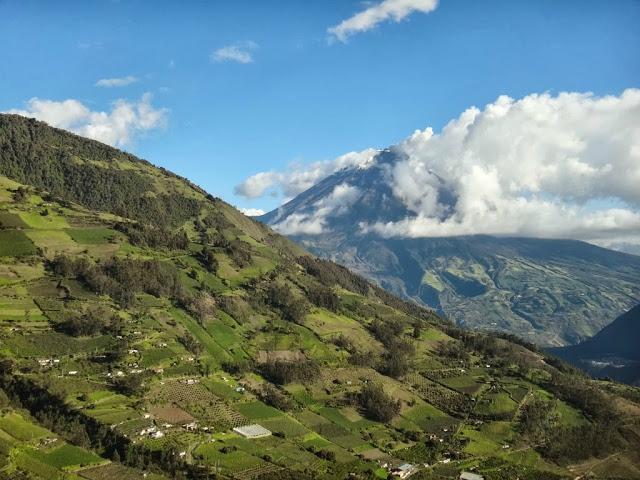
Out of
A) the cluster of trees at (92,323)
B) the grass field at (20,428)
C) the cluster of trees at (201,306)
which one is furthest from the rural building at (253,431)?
the cluster of trees at (201,306)

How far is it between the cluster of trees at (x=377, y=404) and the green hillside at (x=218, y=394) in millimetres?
405

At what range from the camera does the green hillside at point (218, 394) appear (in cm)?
11169

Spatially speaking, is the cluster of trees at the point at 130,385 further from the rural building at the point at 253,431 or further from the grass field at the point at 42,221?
the grass field at the point at 42,221

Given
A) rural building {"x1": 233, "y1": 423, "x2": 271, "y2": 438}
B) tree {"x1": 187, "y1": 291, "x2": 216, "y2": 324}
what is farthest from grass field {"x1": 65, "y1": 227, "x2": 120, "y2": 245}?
rural building {"x1": 233, "y1": 423, "x2": 271, "y2": 438}

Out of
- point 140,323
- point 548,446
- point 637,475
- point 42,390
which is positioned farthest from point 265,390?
point 637,475

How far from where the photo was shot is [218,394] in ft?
462

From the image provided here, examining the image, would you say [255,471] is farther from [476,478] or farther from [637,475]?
[637,475]

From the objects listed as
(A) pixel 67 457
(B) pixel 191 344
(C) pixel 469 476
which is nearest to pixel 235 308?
(B) pixel 191 344

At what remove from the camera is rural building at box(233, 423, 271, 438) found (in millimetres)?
124438

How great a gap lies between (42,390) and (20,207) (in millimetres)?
97481

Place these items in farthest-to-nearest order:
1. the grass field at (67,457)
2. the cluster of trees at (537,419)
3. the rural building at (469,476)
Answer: the cluster of trees at (537,419) → the rural building at (469,476) → the grass field at (67,457)

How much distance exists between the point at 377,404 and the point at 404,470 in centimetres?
3219

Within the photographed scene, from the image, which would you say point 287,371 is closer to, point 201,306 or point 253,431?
point 253,431

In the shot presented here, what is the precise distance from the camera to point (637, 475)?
14162cm
